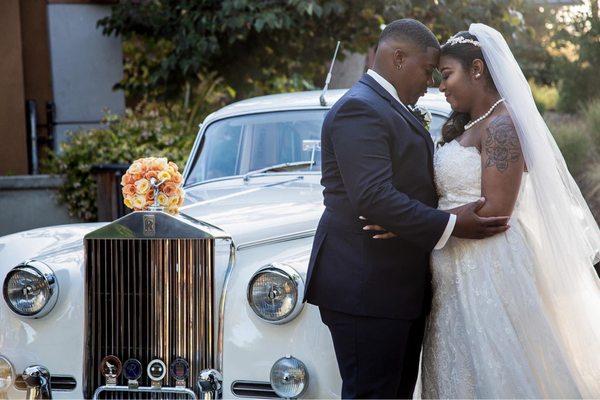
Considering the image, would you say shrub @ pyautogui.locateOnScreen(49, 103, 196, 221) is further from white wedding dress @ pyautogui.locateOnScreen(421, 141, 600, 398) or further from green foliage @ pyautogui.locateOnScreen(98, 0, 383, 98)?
white wedding dress @ pyautogui.locateOnScreen(421, 141, 600, 398)

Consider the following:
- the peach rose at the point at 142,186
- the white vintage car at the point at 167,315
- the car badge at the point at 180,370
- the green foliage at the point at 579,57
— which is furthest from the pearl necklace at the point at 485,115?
the green foliage at the point at 579,57

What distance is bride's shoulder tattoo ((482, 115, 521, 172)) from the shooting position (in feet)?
12.0

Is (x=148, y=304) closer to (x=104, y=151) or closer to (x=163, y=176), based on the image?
(x=163, y=176)

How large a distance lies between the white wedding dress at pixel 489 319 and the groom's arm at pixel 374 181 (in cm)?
27

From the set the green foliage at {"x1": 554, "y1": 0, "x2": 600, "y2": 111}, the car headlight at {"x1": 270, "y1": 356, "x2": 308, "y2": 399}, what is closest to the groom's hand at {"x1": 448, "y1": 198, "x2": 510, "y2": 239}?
the car headlight at {"x1": 270, "y1": 356, "x2": 308, "y2": 399}

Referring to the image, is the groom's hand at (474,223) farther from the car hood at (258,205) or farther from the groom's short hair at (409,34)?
the car hood at (258,205)

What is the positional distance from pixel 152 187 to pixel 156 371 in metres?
0.77

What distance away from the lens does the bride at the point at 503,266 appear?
369 cm

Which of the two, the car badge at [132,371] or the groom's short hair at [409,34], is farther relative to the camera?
the car badge at [132,371]

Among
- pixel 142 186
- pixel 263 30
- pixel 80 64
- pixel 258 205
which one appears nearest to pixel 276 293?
pixel 142 186

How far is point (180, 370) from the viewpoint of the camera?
4141 millimetres

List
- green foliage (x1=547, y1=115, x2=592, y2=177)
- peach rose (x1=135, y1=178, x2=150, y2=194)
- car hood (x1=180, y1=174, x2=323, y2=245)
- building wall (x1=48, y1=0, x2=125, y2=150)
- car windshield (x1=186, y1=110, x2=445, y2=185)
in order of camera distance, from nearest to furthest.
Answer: peach rose (x1=135, y1=178, x2=150, y2=194)
car hood (x1=180, y1=174, x2=323, y2=245)
car windshield (x1=186, y1=110, x2=445, y2=185)
green foliage (x1=547, y1=115, x2=592, y2=177)
building wall (x1=48, y1=0, x2=125, y2=150)

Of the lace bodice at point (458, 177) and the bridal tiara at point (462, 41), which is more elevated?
the bridal tiara at point (462, 41)

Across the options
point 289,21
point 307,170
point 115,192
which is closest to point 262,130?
point 307,170
